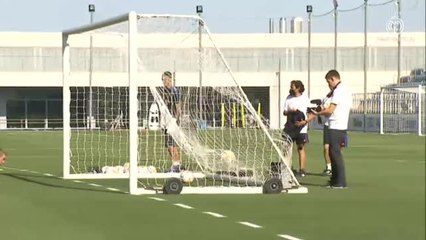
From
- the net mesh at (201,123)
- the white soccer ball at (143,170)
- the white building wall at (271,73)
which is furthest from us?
the white building wall at (271,73)

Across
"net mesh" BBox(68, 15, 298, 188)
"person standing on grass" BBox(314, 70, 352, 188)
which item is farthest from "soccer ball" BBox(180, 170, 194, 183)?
"person standing on grass" BBox(314, 70, 352, 188)

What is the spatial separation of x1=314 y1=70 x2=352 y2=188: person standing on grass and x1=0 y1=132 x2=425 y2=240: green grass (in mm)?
344

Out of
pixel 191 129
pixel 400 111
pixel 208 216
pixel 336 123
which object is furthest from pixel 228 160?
pixel 400 111

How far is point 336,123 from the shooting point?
1512 cm

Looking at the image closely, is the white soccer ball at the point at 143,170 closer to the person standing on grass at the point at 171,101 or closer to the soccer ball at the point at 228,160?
the person standing on grass at the point at 171,101

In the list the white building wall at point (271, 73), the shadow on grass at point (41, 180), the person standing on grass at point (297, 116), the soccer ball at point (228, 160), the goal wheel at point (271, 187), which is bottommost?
→ the shadow on grass at point (41, 180)

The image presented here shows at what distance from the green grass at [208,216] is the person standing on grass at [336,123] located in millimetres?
344

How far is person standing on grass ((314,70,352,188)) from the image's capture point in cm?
1480

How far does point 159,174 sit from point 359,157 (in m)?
9.08

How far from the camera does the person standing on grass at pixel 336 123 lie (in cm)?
1480

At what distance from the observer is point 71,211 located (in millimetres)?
11734

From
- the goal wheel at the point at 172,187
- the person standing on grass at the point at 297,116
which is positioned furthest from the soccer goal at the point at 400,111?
the goal wheel at the point at 172,187

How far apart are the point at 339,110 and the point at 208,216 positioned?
Result: 190 inches

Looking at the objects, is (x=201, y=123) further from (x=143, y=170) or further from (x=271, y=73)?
(x=271, y=73)
